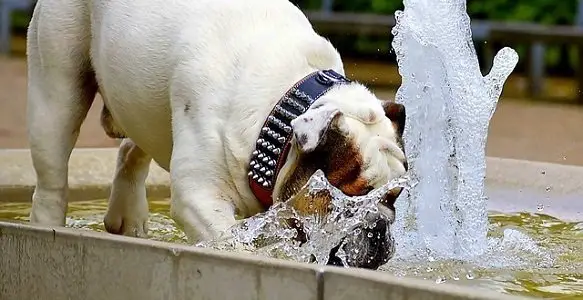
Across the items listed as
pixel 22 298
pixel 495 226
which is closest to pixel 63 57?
pixel 22 298

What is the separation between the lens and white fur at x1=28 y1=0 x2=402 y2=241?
3410 mm

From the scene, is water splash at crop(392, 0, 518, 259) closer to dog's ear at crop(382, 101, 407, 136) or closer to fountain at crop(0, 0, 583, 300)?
fountain at crop(0, 0, 583, 300)

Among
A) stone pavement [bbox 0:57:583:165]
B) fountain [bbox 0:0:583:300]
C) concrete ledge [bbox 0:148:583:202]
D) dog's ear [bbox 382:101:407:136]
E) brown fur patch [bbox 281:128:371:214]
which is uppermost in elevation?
dog's ear [bbox 382:101:407:136]

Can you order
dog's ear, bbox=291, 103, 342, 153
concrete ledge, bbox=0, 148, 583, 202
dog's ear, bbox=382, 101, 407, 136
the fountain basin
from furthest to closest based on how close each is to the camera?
1. concrete ledge, bbox=0, 148, 583, 202
2. dog's ear, bbox=382, 101, 407, 136
3. dog's ear, bbox=291, 103, 342, 153
4. the fountain basin

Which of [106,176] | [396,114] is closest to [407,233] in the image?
[396,114]

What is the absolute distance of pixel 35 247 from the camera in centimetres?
328

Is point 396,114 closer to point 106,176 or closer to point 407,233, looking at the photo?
point 407,233

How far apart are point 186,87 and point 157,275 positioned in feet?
2.47

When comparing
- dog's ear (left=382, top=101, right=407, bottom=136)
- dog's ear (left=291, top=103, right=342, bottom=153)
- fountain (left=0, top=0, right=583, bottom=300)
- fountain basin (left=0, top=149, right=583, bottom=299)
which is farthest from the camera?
dog's ear (left=382, top=101, right=407, bottom=136)

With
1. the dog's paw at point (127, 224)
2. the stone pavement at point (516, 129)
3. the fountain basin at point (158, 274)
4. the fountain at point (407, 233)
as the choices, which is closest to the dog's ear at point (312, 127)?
the fountain at point (407, 233)

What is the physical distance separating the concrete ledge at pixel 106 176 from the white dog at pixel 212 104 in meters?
1.27

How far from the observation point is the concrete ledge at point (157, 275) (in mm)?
2604

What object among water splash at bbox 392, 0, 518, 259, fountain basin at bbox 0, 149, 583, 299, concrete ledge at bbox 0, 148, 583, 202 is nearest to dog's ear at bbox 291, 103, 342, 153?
fountain basin at bbox 0, 149, 583, 299

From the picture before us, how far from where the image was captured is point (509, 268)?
379 cm
